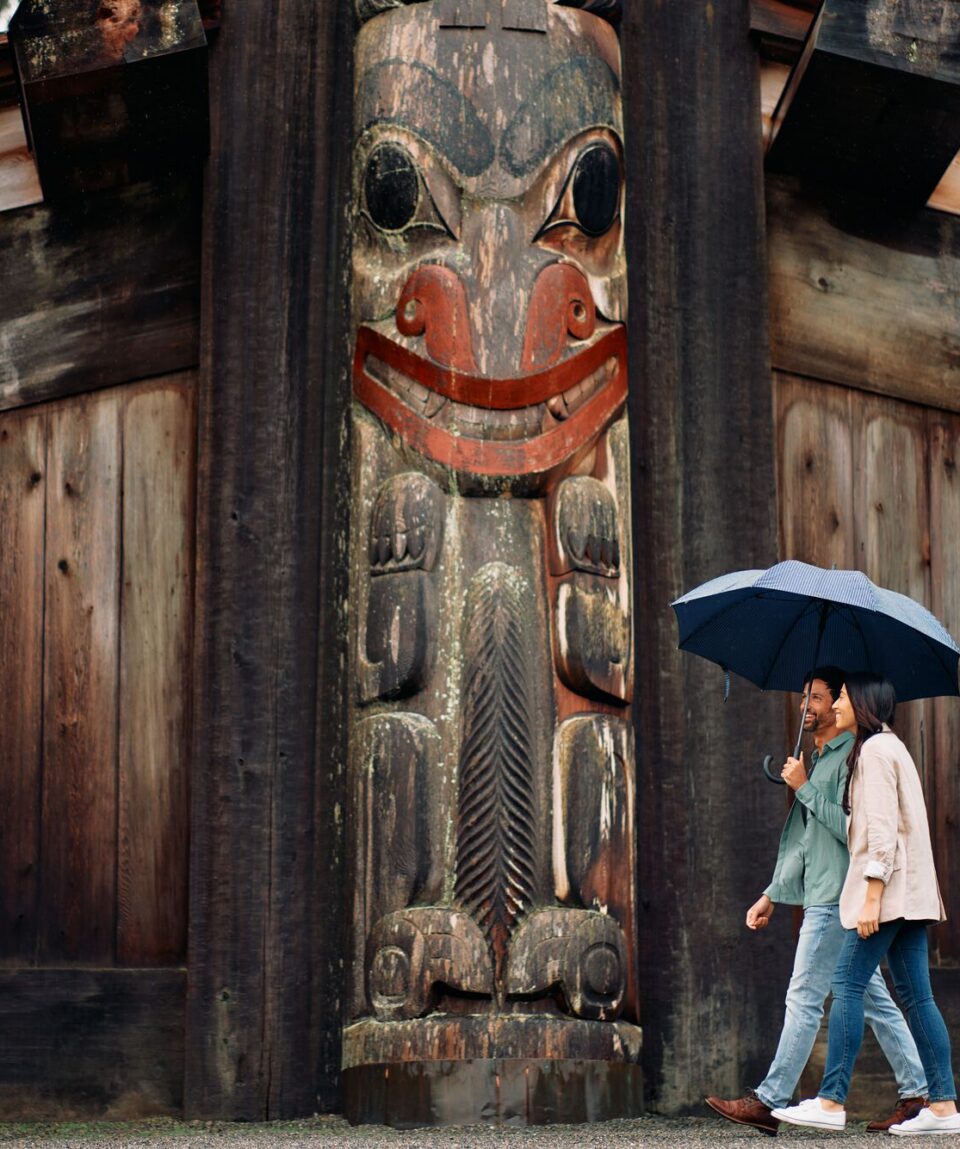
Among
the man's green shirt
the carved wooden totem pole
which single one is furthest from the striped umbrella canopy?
the carved wooden totem pole

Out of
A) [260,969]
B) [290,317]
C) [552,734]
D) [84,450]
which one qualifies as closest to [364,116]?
[290,317]

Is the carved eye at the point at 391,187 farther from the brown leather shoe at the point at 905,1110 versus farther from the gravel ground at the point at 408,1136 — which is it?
the brown leather shoe at the point at 905,1110

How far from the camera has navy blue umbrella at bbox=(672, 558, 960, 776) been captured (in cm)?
664

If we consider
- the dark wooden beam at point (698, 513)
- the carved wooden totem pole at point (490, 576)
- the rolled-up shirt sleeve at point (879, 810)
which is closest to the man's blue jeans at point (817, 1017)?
the rolled-up shirt sleeve at point (879, 810)

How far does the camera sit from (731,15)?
8.81 m

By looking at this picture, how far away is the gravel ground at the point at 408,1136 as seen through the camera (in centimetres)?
631

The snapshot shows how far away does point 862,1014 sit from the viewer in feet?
21.2

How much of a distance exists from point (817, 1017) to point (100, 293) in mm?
4309

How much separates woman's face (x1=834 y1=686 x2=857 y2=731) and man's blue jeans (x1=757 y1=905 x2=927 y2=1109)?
2.05 feet

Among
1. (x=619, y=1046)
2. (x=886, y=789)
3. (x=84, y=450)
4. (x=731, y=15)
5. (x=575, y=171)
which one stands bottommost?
(x=619, y=1046)

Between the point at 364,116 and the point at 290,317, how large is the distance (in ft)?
2.82

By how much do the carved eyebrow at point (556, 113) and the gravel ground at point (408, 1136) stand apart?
363cm

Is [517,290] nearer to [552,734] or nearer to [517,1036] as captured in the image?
[552,734]

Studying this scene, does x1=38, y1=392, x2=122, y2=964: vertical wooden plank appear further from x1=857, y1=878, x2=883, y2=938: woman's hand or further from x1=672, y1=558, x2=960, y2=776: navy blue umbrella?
x1=857, y1=878, x2=883, y2=938: woman's hand
